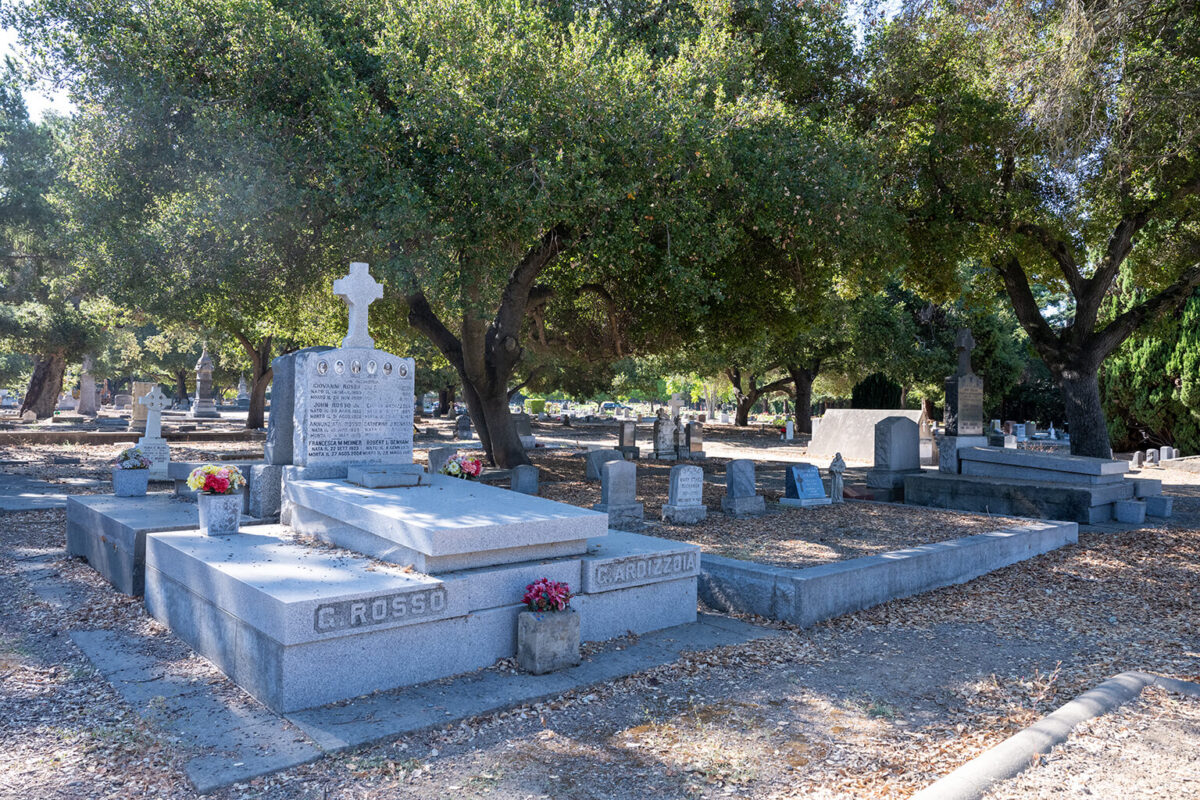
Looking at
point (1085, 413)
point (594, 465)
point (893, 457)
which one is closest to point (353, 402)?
point (594, 465)

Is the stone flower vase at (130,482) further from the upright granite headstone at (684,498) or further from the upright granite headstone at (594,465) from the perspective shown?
the upright granite headstone at (594,465)

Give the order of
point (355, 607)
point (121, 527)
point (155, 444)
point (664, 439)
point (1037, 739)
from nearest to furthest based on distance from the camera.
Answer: point (1037, 739) < point (355, 607) < point (121, 527) < point (155, 444) < point (664, 439)

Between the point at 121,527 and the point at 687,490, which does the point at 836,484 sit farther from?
the point at 121,527

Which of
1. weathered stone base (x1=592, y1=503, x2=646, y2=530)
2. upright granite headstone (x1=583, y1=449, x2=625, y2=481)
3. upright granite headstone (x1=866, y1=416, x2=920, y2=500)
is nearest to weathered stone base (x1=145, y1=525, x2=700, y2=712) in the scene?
weathered stone base (x1=592, y1=503, x2=646, y2=530)

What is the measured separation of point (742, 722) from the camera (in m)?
4.44

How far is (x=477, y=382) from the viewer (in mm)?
15828

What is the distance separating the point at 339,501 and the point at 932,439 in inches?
815

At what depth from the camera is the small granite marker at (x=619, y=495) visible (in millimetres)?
10359

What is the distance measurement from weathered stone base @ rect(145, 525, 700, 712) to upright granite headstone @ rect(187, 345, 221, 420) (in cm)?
3247

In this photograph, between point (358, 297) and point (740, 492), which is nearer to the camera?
point (358, 297)

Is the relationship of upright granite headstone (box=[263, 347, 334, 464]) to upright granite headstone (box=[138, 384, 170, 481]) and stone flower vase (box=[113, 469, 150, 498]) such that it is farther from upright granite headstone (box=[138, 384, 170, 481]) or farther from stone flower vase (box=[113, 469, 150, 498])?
upright granite headstone (box=[138, 384, 170, 481])

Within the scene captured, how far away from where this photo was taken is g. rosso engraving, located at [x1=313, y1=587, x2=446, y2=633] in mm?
4527

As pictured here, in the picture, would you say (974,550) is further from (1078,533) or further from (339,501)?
(339,501)

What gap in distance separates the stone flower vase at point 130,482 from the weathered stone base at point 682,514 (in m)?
6.72
